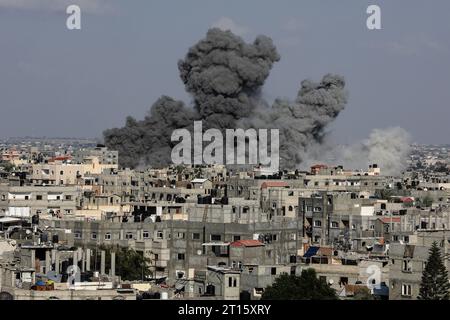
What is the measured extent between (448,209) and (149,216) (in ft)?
40.8

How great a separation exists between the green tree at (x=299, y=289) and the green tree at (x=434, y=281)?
1.90m

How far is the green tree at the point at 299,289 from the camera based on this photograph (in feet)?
139

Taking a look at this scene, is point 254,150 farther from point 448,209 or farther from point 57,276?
point 57,276

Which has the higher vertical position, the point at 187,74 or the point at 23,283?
the point at 187,74

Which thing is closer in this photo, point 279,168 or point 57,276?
point 57,276

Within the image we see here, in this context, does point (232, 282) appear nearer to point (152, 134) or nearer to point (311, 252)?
point (311, 252)

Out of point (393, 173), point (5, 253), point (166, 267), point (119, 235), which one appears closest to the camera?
point (5, 253)

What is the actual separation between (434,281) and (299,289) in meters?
3.01

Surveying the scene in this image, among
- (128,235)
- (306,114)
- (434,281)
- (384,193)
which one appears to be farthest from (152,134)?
(434,281)

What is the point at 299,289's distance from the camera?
4297cm

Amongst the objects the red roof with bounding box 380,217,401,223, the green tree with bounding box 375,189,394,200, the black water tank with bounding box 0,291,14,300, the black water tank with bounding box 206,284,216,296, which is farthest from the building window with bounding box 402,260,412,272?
the green tree with bounding box 375,189,394,200

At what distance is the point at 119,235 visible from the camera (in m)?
57.8

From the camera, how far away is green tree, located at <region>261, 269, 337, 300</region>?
139 feet
